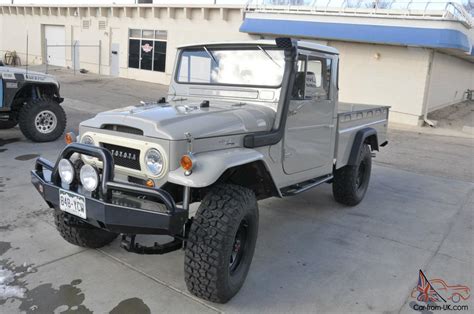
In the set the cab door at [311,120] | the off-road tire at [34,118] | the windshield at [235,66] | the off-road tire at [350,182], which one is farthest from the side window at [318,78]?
the off-road tire at [34,118]

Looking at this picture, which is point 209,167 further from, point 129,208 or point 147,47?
point 147,47

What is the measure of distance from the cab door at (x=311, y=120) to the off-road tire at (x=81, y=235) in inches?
70.2

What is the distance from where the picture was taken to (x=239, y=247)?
3.43 m

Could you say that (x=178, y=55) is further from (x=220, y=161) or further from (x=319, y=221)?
(x=319, y=221)

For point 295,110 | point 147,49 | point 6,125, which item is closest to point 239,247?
point 295,110

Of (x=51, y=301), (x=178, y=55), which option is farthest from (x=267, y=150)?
(x=51, y=301)

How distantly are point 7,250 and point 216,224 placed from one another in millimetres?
2119

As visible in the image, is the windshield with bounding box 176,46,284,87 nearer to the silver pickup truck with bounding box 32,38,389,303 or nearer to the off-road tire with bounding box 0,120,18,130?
the silver pickup truck with bounding box 32,38,389,303

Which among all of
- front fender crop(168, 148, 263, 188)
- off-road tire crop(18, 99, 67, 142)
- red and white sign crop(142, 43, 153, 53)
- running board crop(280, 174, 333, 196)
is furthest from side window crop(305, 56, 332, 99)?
red and white sign crop(142, 43, 153, 53)

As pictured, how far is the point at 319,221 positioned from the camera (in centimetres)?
508

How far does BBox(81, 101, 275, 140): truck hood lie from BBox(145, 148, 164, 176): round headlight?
0.12 metres

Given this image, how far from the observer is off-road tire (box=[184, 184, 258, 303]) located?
117 inches

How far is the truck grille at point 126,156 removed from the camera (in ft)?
10.6

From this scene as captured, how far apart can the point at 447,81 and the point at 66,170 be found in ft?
59.2
